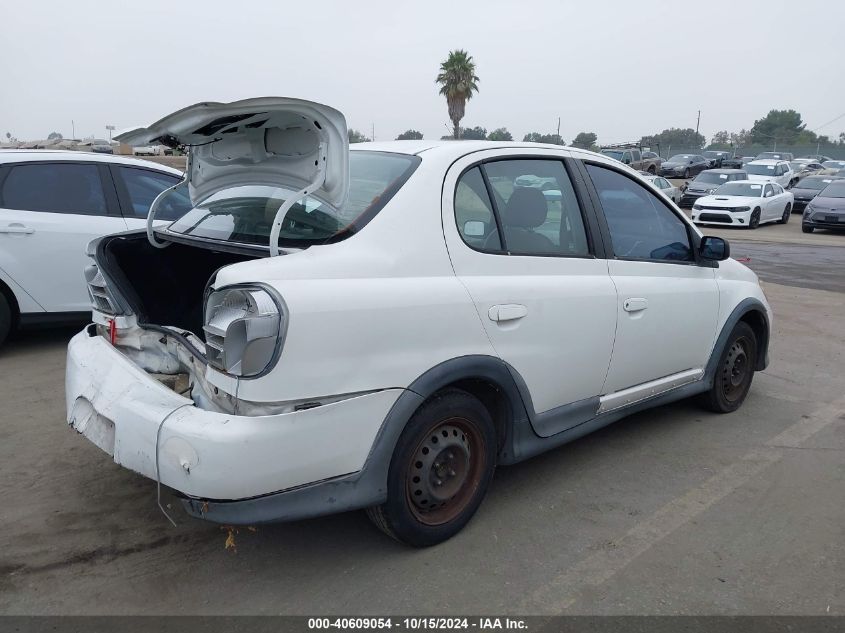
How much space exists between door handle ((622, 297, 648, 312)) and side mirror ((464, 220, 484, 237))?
997 mm

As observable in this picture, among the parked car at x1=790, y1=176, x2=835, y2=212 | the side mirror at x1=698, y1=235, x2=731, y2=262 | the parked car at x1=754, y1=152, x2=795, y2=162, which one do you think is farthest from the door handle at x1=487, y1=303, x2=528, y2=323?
the parked car at x1=754, y1=152, x2=795, y2=162

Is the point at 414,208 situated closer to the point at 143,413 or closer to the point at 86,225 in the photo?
the point at 143,413

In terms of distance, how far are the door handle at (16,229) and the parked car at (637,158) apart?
27098 mm

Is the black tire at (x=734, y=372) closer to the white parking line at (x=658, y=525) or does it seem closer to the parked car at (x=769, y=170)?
the white parking line at (x=658, y=525)

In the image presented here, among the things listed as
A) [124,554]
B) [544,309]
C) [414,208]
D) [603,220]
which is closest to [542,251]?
[544,309]

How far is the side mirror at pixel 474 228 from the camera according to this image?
3.22 metres

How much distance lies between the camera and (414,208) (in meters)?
3.04

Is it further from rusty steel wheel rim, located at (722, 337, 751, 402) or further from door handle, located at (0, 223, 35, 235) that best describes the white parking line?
door handle, located at (0, 223, 35, 235)

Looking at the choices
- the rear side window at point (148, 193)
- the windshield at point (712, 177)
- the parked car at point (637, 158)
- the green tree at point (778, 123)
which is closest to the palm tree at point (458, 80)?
the parked car at point (637, 158)

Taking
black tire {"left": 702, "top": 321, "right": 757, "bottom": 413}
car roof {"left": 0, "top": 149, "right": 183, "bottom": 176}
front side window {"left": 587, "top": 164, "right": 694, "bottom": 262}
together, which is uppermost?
car roof {"left": 0, "top": 149, "right": 183, "bottom": 176}

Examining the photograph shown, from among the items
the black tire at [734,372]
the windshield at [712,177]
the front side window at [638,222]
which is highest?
the front side window at [638,222]

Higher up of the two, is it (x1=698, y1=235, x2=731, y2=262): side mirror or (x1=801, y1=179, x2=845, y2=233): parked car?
(x1=698, y1=235, x2=731, y2=262): side mirror

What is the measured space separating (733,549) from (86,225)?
5.28 meters

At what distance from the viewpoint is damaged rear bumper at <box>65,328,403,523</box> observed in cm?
254
